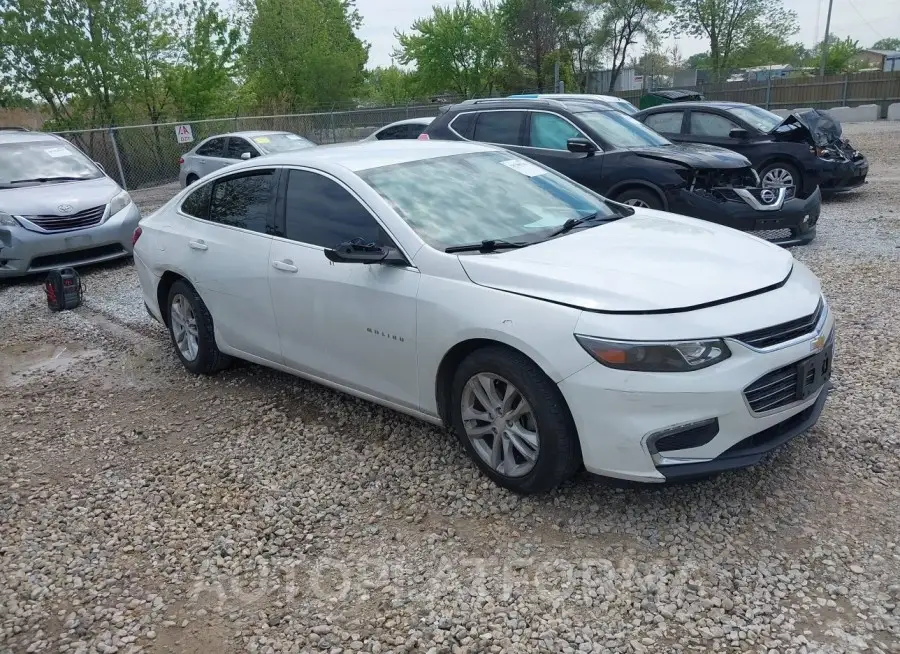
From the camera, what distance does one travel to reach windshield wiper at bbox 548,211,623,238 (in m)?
4.09

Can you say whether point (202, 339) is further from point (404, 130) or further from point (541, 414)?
point (404, 130)

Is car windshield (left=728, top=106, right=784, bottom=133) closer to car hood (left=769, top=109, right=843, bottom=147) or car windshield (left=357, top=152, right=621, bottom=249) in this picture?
car hood (left=769, top=109, right=843, bottom=147)

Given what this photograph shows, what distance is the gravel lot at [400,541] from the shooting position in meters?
2.83

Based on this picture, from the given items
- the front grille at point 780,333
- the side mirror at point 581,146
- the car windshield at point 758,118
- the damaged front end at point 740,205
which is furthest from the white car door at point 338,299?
the car windshield at point 758,118

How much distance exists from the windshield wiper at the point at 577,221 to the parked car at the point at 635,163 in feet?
12.5

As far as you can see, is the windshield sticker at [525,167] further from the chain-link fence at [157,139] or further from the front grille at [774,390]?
the chain-link fence at [157,139]

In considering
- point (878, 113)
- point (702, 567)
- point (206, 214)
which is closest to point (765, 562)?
point (702, 567)

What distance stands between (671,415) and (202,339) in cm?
352

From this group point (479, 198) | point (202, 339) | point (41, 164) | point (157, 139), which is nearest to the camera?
point (479, 198)

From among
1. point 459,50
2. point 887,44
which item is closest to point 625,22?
point 459,50

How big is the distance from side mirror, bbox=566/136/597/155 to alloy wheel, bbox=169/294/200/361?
188 inches

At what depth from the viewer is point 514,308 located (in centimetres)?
333

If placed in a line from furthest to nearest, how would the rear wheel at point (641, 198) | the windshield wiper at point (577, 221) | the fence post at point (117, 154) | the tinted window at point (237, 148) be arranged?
1. the fence post at point (117, 154)
2. the tinted window at point (237, 148)
3. the rear wheel at point (641, 198)
4. the windshield wiper at point (577, 221)

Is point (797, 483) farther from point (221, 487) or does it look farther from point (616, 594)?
point (221, 487)
